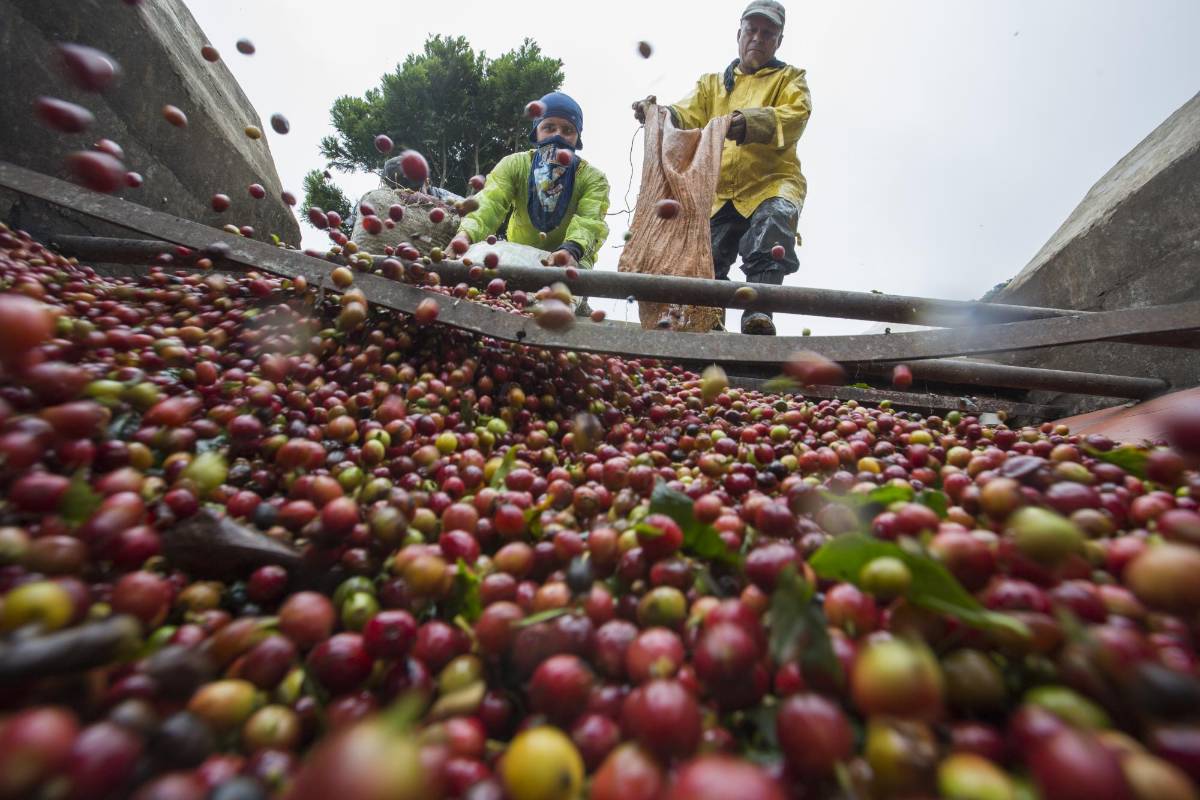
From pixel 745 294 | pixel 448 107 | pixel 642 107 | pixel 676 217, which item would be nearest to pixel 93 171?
pixel 745 294

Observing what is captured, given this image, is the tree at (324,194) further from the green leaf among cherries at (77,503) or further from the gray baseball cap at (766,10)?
the green leaf among cherries at (77,503)

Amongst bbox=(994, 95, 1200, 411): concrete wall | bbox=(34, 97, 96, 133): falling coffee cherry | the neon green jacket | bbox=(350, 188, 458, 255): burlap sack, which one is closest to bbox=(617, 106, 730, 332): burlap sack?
the neon green jacket

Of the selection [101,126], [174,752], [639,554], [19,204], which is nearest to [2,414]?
[174,752]

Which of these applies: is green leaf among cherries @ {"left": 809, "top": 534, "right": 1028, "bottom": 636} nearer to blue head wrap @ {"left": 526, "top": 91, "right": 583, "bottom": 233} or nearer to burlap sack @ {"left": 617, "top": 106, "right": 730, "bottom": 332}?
burlap sack @ {"left": 617, "top": 106, "right": 730, "bottom": 332}

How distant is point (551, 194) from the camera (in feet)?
19.0

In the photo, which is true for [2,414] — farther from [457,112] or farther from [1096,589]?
[457,112]

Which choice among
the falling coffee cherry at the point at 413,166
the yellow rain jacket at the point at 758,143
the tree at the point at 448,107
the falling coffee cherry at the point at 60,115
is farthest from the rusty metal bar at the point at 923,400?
the tree at the point at 448,107

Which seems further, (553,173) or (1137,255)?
(553,173)

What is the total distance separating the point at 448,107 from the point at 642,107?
14.2m

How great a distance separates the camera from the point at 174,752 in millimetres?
656

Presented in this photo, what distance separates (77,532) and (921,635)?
135cm

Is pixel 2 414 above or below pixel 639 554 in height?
above

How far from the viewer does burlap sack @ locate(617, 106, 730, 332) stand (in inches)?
152

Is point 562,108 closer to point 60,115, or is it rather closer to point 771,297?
point 771,297
